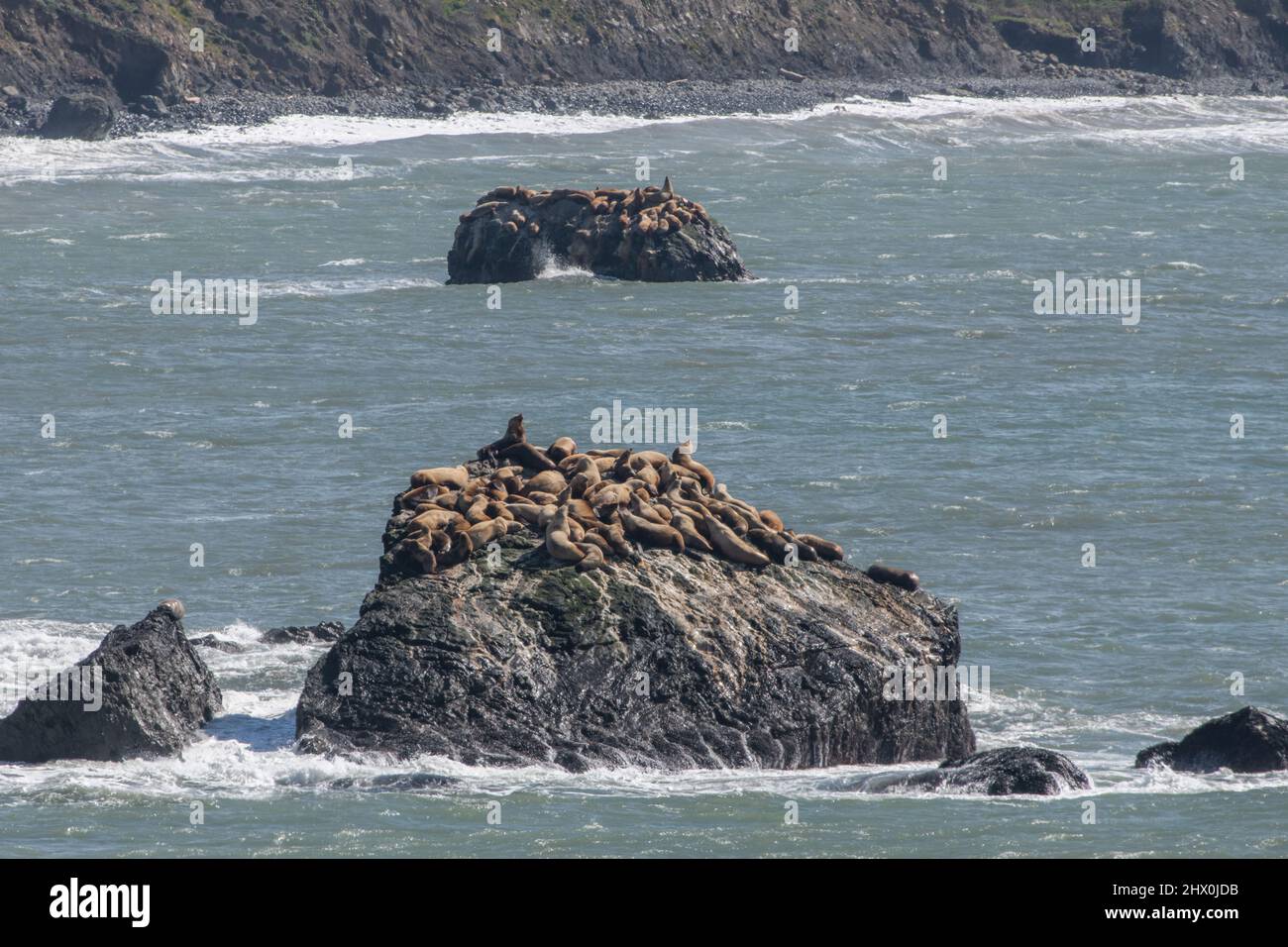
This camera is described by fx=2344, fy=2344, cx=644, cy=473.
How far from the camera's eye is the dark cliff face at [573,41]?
112375mm

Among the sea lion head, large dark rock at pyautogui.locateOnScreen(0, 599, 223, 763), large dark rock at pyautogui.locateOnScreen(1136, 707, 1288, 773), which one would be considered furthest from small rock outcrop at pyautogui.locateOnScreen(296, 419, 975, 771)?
the sea lion head

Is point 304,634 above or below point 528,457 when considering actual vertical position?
below

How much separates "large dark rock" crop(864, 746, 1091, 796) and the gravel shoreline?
8243 centimetres

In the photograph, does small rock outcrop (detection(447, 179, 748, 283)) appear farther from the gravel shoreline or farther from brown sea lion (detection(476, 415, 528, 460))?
brown sea lion (detection(476, 415, 528, 460))

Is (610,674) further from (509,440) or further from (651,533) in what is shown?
(509,440)

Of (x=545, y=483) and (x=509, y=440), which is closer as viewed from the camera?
(x=545, y=483)

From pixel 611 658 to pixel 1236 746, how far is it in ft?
26.1

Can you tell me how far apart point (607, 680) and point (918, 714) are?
4073 millimetres

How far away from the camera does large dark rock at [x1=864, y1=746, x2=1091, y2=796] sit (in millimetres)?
28312

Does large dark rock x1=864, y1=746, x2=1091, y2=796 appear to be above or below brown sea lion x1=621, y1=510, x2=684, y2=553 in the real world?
below

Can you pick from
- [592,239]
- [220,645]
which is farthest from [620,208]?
[220,645]

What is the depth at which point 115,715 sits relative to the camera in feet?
95.0

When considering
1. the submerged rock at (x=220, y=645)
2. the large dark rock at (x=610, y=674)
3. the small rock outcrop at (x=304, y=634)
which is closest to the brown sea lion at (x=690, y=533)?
the large dark rock at (x=610, y=674)

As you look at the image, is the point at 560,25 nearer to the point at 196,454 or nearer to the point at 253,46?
the point at 253,46
